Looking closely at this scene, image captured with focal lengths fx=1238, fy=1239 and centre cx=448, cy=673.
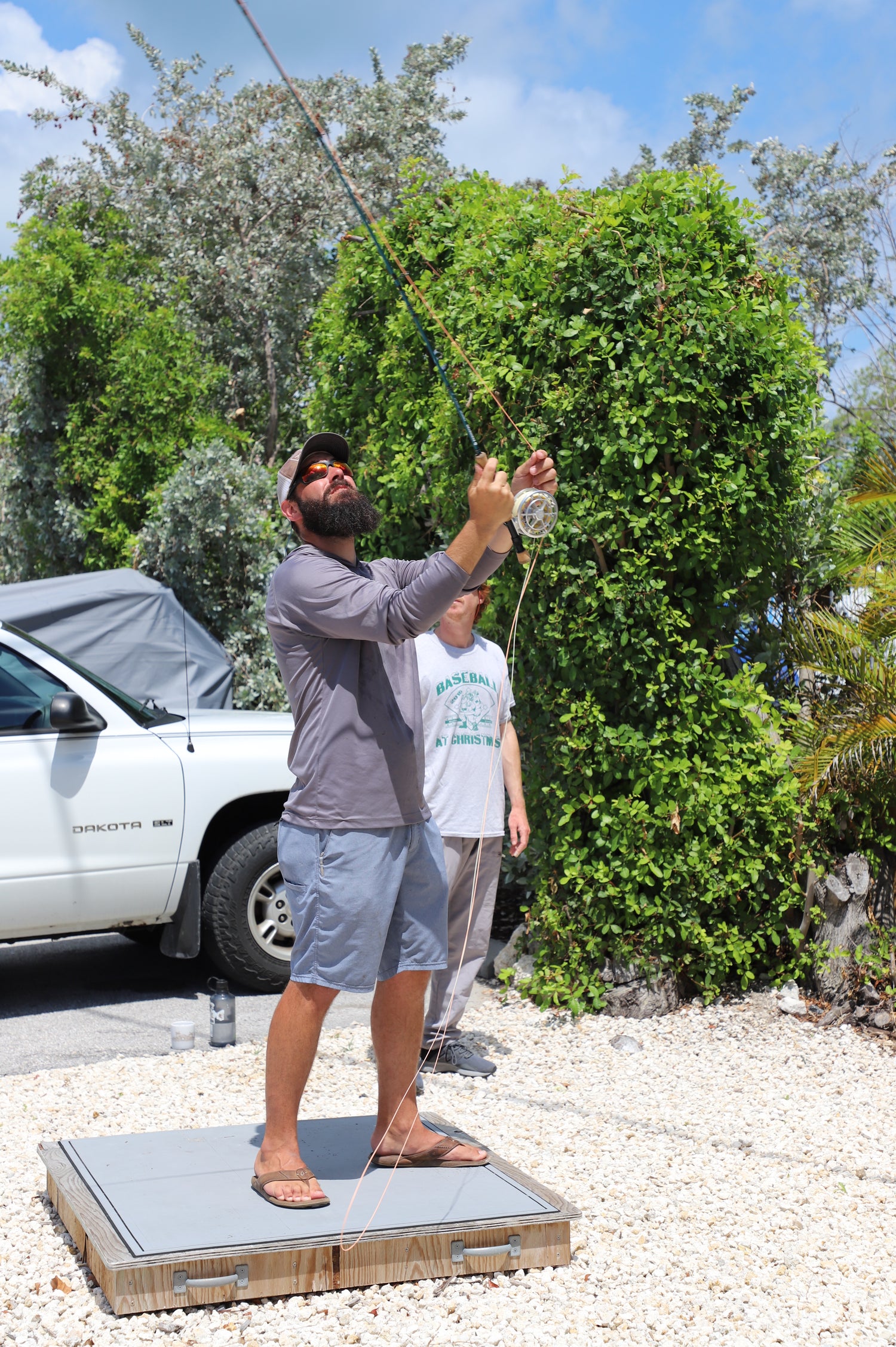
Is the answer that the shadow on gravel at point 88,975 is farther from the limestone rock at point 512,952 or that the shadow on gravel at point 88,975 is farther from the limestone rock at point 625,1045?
the limestone rock at point 625,1045

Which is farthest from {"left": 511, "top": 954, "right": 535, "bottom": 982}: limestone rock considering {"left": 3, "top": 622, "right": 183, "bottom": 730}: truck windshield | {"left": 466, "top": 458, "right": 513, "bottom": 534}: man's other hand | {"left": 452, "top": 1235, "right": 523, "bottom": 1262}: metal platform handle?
{"left": 466, "top": 458, "right": 513, "bottom": 534}: man's other hand

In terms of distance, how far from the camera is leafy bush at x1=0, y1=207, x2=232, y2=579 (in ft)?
42.3

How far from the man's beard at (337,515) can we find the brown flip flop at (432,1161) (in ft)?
5.64

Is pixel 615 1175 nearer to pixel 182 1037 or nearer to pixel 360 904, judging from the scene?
pixel 360 904

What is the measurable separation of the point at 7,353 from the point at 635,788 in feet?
36.2

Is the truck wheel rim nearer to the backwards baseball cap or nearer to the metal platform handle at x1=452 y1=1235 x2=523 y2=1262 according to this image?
the backwards baseball cap

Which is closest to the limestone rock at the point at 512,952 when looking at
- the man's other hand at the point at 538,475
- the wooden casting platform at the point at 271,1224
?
the wooden casting platform at the point at 271,1224

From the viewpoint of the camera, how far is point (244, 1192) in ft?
10.6

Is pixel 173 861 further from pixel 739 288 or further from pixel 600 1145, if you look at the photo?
pixel 739 288

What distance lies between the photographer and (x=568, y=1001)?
539 cm

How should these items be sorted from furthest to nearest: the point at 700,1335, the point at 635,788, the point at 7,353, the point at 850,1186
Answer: the point at 7,353 < the point at 635,788 < the point at 850,1186 < the point at 700,1335

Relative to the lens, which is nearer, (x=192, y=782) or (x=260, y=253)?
(x=192, y=782)

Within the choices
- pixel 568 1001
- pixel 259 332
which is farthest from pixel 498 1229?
pixel 259 332

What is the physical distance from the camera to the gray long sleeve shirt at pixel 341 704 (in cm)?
317
